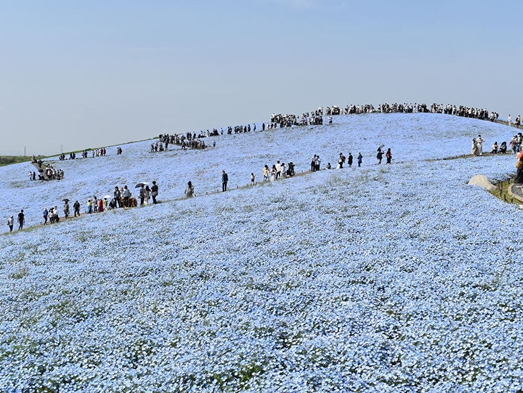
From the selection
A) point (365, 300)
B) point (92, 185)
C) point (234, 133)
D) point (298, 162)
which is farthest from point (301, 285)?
point (234, 133)

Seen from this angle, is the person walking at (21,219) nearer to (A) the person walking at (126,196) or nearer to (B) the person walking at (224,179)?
(A) the person walking at (126,196)

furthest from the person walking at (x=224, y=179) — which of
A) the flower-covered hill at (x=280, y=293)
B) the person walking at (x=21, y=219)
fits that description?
the person walking at (x=21, y=219)

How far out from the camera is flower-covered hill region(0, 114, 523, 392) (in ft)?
41.1

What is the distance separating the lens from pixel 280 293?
1681cm

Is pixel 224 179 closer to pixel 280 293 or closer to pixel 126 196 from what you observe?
pixel 126 196

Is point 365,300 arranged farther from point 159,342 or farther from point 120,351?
point 120,351

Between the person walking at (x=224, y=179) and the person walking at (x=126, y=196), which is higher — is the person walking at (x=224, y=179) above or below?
above


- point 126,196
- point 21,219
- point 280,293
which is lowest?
point 280,293

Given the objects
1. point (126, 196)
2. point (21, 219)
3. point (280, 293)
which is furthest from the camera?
point (126, 196)

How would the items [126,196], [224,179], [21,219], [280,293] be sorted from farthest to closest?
[224,179]
[126,196]
[21,219]
[280,293]

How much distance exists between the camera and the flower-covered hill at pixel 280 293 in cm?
1252

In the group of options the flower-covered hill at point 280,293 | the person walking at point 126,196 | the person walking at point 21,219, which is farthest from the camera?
the person walking at point 126,196

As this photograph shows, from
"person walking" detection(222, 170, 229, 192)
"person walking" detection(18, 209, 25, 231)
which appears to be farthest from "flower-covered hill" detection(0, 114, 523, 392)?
"person walking" detection(18, 209, 25, 231)

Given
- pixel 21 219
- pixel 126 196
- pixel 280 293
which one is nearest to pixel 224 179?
pixel 126 196
